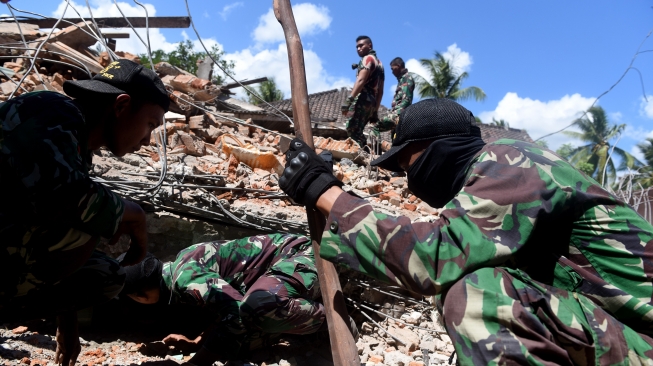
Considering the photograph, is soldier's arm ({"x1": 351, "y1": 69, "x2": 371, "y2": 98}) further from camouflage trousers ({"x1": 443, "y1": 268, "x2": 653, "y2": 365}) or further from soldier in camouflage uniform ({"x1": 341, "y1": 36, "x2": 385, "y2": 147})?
camouflage trousers ({"x1": 443, "y1": 268, "x2": 653, "y2": 365})

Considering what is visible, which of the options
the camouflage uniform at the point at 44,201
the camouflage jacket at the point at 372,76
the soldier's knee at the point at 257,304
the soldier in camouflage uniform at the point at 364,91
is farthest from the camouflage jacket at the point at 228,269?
the camouflage jacket at the point at 372,76

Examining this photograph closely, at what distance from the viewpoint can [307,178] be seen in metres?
1.75

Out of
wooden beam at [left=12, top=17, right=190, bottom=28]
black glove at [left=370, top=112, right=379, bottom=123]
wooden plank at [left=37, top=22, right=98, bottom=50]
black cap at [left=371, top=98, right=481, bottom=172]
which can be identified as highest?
wooden beam at [left=12, top=17, right=190, bottom=28]

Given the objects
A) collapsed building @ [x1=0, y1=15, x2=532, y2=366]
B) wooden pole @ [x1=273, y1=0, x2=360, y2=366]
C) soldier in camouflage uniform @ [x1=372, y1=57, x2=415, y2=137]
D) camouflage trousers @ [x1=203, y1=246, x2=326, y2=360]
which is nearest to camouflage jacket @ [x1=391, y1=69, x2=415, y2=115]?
soldier in camouflage uniform @ [x1=372, y1=57, x2=415, y2=137]

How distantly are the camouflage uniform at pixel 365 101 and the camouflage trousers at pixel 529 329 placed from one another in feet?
19.4

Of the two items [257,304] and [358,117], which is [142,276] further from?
[358,117]

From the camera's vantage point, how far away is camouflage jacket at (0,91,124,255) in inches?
67.6

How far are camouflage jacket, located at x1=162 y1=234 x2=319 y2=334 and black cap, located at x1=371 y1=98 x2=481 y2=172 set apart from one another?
1.52m

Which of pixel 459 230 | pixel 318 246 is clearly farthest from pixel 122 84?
pixel 459 230

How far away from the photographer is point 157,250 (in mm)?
3854

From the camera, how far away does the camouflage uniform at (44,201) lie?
1723 millimetres

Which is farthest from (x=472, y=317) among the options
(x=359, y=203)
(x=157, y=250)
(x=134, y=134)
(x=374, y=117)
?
(x=374, y=117)

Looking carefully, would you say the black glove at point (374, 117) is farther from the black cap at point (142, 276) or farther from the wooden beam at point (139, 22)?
the black cap at point (142, 276)

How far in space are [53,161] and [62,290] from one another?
0.77 m
